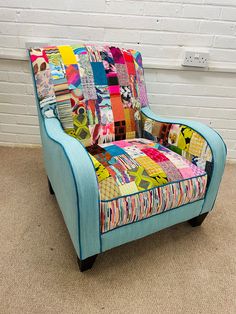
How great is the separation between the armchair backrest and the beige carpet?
516 millimetres

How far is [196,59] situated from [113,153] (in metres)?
0.91

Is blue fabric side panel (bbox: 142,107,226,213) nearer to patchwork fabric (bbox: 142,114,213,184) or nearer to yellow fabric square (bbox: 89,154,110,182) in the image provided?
patchwork fabric (bbox: 142,114,213,184)

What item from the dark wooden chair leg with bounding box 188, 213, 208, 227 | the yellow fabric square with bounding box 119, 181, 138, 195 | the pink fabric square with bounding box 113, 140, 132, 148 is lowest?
the dark wooden chair leg with bounding box 188, 213, 208, 227

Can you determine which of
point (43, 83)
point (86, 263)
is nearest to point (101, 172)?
point (86, 263)

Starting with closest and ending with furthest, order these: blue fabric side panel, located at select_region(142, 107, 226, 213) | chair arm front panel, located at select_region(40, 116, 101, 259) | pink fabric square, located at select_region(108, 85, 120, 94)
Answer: chair arm front panel, located at select_region(40, 116, 101, 259), blue fabric side panel, located at select_region(142, 107, 226, 213), pink fabric square, located at select_region(108, 85, 120, 94)

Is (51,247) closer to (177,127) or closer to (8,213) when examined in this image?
(8,213)

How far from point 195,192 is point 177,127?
1.10ft

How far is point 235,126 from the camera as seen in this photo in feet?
5.73

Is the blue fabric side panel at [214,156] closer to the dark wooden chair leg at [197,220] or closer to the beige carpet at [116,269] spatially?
the dark wooden chair leg at [197,220]

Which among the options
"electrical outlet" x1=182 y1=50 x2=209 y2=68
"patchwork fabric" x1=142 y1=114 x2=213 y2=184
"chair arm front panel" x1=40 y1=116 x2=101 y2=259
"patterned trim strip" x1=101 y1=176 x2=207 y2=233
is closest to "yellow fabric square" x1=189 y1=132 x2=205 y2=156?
"patchwork fabric" x1=142 y1=114 x2=213 y2=184

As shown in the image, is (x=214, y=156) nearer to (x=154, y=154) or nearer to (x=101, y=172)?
(x=154, y=154)

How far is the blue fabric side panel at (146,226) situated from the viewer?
873 millimetres

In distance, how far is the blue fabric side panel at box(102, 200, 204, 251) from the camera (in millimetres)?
873

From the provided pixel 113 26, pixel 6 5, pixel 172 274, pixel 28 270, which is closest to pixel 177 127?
pixel 172 274
